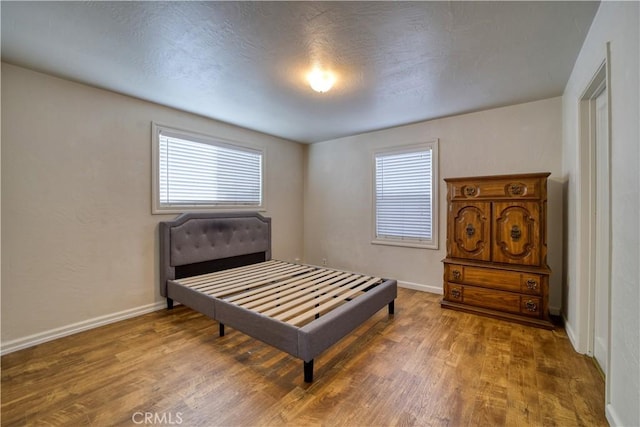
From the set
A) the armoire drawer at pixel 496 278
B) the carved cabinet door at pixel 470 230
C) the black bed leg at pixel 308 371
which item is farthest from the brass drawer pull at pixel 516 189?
the black bed leg at pixel 308 371

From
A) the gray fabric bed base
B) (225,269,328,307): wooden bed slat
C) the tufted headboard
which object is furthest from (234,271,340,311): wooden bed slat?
the tufted headboard

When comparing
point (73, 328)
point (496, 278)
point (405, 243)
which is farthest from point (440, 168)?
point (73, 328)

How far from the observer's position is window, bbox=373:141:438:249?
391 centimetres

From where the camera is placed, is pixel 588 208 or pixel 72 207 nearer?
pixel 588 208

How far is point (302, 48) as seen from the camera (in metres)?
2.12

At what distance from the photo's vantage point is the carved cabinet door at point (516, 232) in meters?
2.86

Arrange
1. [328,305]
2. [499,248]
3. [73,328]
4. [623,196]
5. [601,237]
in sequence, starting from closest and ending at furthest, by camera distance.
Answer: [623,196], [601,237], [328,305], [73,328], [499,248]

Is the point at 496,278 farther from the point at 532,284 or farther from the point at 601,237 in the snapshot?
the point at 601,237

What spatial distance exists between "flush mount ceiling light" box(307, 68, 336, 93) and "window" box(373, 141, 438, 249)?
1.95m

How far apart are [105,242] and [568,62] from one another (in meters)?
4.71

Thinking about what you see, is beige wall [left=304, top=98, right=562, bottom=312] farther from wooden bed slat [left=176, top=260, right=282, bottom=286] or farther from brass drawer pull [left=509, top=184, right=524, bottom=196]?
wooden bed slat [left=176, top=260, right=282, bottom=286]

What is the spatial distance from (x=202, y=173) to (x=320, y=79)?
7.08 feet

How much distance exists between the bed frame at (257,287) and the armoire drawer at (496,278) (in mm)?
793

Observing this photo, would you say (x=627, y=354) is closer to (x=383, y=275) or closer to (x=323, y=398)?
(x=323, y=398)
